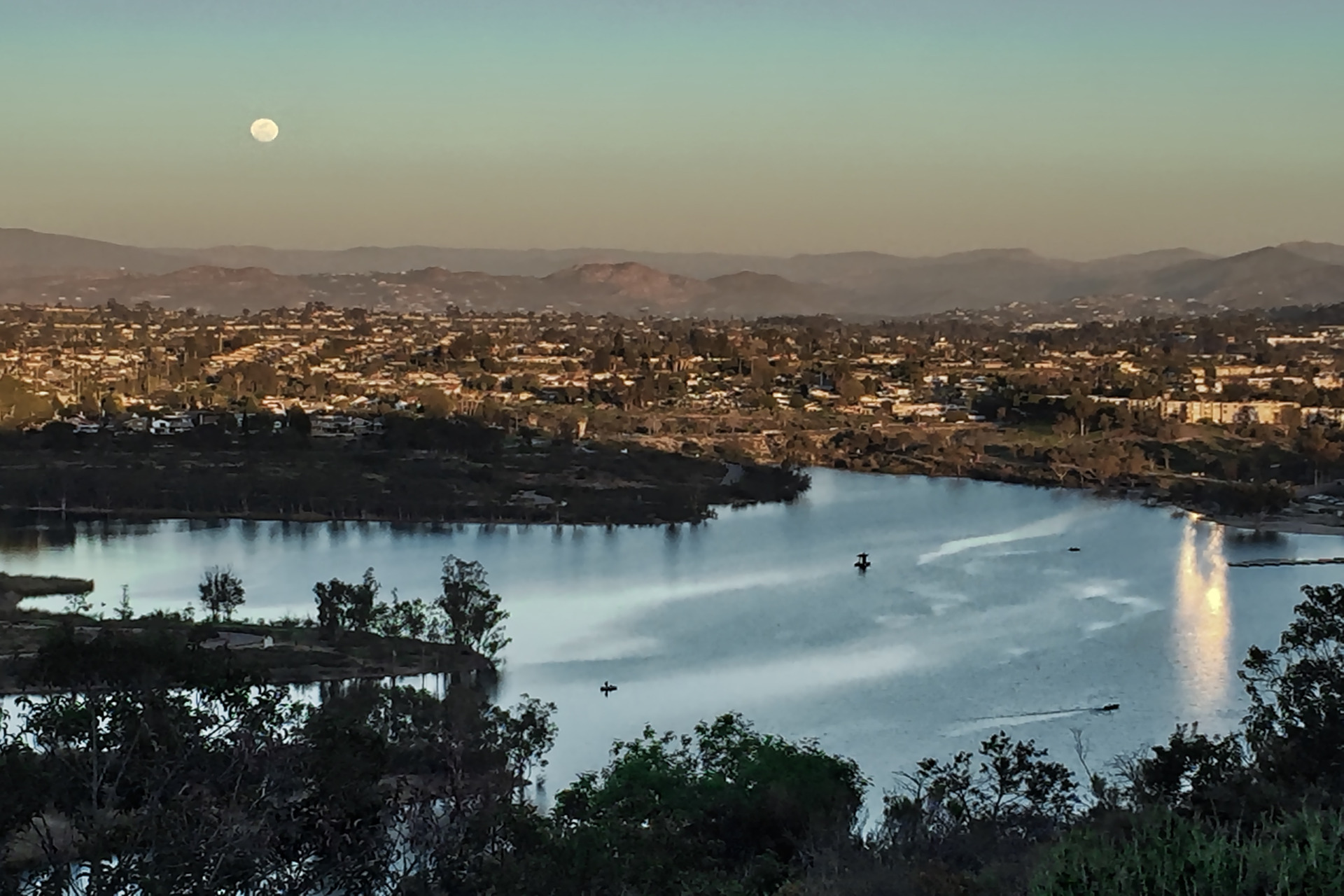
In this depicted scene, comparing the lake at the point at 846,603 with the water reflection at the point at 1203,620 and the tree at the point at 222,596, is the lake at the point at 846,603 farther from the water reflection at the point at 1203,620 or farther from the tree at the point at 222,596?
the tree at the point at 222,596

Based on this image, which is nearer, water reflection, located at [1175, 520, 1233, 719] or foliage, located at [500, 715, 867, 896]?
foliage, located at [500, 715, 867, 896]

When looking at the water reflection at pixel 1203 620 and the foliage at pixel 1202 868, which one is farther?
the water reflection at pixel 1203 620

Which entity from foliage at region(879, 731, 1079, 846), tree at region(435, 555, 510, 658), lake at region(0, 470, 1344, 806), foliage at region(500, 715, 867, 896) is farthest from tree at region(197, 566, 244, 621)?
foliage at region(879, 731, 1079, 846)

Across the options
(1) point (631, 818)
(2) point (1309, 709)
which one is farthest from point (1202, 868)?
(2) point (1309, 709)

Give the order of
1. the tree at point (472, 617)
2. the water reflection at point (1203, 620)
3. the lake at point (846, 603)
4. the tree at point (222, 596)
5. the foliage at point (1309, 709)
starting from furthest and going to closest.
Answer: the tree at point (222, 596)
the tree at point (472, 617)
the water reflection at point (1203, 620)
the lake at point (846, 603)
the foliage at point (1309, 709)

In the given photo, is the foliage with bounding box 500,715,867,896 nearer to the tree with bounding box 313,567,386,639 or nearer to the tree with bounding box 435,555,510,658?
the tree with bounding box 435,555,510,658

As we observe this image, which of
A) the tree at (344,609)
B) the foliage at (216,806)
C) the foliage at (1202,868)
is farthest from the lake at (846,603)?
the foliage at (1202,868)

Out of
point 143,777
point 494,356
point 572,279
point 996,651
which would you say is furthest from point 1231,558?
point 572,279
